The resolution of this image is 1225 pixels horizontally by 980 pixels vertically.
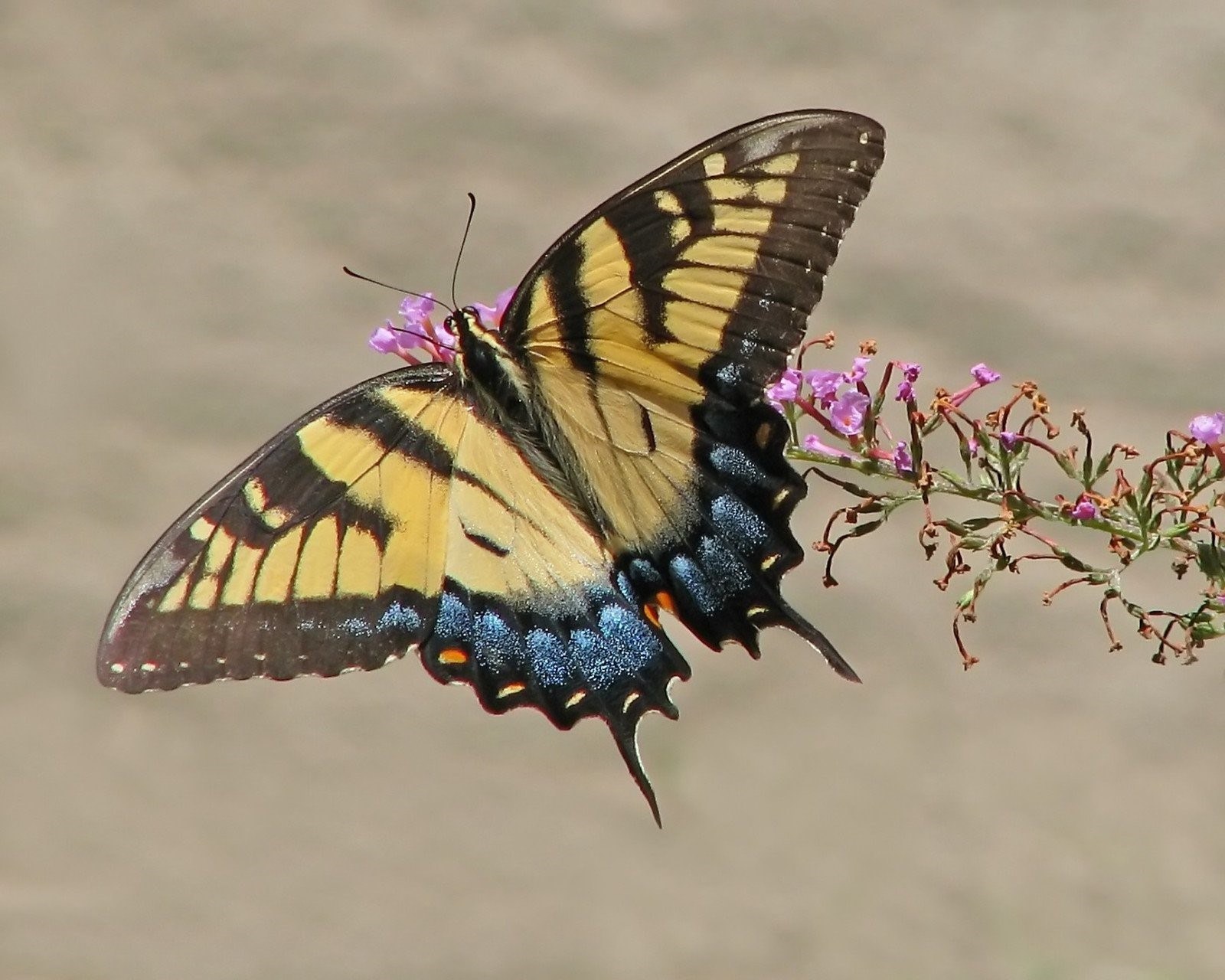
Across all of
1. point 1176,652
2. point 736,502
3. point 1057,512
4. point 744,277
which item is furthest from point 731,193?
point 1176,652

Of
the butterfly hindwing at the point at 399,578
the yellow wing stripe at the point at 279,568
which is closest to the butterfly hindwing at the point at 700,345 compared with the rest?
the butterfly hindwing at the point at 399,578

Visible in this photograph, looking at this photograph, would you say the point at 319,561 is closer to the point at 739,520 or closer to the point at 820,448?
the point at 739,520

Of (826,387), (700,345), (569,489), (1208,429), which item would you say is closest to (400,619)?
(569,489)

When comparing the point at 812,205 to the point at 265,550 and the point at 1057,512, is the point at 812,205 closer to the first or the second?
the point at 1057,512

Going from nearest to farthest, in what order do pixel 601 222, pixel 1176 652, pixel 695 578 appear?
pixel 1176 652 < pixel 601 222 < pixel 695 578

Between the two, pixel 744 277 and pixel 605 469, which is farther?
pixel 605 469

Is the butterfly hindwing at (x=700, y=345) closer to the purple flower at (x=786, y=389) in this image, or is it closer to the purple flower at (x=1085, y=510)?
the purple flower at (x=786, y=389)
